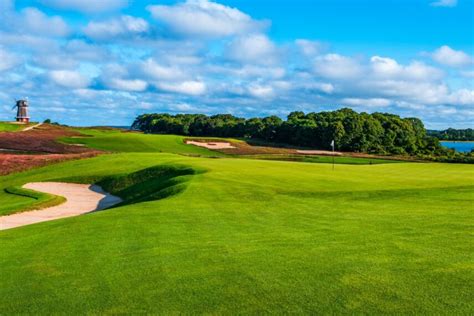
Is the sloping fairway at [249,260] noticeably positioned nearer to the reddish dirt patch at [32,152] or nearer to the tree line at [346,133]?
the reddish dirt patch at [32,152]

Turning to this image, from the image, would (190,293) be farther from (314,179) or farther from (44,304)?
(314,179)

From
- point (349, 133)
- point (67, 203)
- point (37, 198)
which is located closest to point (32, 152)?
point (37, 198)

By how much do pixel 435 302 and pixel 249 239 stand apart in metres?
6.59

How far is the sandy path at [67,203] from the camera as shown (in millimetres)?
26328

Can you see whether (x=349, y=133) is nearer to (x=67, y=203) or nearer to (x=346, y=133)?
(x=346, y=133)

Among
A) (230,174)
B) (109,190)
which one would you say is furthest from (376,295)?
(109,190)

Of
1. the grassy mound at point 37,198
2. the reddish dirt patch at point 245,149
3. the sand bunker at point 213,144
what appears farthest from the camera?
the sand bunker at point 213,144

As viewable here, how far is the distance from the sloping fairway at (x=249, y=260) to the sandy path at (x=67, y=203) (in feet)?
25.8

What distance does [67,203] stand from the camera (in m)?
34.1

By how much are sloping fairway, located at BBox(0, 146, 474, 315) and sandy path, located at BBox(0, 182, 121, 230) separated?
7.85 m

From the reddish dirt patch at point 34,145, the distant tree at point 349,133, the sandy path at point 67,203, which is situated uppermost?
the distant tree at point 349,133

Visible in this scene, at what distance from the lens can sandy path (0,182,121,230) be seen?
86.4 ft

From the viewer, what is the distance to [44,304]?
9180 millimetres

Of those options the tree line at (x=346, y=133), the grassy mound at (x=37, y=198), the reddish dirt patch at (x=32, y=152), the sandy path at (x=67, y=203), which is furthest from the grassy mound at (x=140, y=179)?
the tree line at (x=346, y=133)
